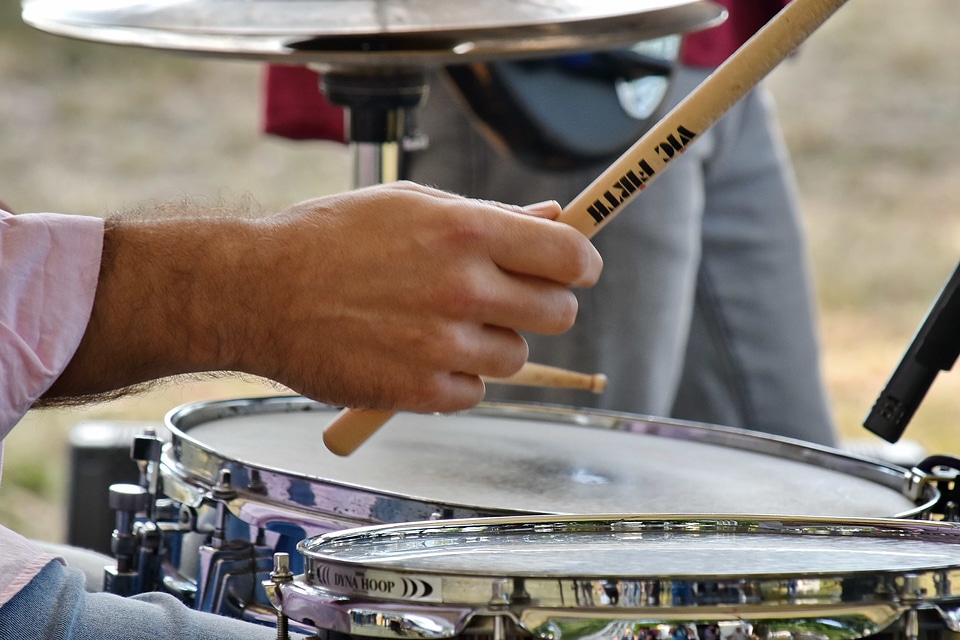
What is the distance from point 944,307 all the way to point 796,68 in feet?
14.0

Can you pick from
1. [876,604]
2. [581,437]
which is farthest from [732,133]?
[876,604]

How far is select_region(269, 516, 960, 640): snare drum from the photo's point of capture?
0.43 metres

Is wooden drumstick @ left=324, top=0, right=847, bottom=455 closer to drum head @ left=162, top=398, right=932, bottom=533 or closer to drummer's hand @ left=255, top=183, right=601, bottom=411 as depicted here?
drummer's hand @ left=255, top=183, right=601, bottom=411

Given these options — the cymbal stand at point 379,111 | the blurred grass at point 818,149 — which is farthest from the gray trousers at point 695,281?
the blurred grass at point 818,149

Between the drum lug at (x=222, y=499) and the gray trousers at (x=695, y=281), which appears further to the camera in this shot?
the gray trousers at (x=695, y=281)

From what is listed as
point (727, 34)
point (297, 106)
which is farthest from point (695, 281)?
point (297, 106)

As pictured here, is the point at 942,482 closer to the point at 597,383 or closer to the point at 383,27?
the point at 597,383

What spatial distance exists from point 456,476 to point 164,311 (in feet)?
0.71

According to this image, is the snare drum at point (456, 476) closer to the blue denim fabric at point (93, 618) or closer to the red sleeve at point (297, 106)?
the blue denim fabric at point (93, 618)

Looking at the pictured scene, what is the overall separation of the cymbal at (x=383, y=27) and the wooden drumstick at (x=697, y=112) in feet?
1.03

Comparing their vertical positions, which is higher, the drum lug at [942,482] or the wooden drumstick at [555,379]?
A: the wooden drumstick at [555,379]

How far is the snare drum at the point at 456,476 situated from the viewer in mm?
619

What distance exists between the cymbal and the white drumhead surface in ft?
0.91

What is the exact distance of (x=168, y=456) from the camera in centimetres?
73
